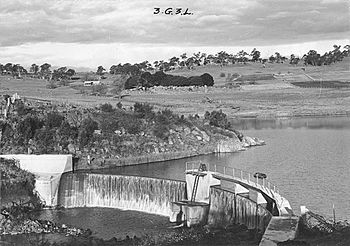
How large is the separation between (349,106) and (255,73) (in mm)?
35515

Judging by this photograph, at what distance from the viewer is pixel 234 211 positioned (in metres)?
27.8

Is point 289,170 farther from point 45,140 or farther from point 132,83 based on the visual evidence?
point 132,83

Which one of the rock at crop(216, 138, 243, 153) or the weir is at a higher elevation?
the weir

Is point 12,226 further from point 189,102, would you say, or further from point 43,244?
point 189,102

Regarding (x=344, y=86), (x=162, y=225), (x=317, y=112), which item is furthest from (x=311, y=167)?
(x=344, y=86)

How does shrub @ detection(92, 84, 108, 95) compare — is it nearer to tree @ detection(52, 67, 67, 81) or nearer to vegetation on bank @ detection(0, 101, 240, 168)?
tree @ detection(52, 67, 67, 81)

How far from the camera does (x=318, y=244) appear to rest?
A: 777 inches

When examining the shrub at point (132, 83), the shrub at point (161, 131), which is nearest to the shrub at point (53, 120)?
the shrub at point (161, 131)

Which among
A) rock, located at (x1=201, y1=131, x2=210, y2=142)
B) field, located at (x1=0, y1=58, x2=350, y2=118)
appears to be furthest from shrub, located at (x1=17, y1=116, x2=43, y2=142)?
field, located at (x1=0, y1=58, x2=350, y2=118)

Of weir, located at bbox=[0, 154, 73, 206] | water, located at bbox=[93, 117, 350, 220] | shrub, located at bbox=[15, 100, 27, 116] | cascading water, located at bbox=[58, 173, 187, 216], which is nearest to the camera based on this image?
water, located at bbox=[93, 117, 350, 220]

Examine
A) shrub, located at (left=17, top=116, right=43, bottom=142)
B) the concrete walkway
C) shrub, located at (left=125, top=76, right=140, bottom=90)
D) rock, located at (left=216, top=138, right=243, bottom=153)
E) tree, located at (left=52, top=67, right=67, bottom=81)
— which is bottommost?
rock, located at (left=216, top=138, right=243, bottom=153)

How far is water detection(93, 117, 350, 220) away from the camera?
29.8 metres

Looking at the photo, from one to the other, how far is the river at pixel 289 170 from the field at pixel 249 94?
16.6 m

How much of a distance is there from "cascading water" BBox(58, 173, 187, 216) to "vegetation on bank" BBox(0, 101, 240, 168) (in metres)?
10.5
